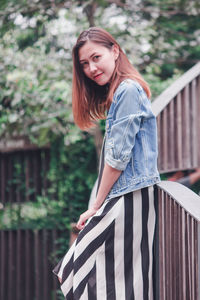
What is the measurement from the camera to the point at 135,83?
1.88 meters

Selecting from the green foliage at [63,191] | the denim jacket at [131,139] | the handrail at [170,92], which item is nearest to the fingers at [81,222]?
the denim jacket at [131,139]

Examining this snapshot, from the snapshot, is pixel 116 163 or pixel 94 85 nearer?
pixel 116 163

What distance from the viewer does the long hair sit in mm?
1985

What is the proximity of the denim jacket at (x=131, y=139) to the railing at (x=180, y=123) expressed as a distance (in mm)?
1296

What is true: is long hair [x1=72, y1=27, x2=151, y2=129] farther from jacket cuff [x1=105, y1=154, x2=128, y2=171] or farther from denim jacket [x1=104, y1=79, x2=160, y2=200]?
jacket cuff [x1=105, y1=154, x2=128, y2=171]

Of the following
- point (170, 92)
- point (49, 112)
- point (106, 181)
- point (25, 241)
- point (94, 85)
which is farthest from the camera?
point (25, 241)

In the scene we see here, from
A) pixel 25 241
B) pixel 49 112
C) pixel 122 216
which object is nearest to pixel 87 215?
pixel 122 216

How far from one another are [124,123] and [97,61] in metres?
0.38

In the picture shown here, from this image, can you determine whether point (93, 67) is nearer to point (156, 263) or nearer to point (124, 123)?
point (124, 123)

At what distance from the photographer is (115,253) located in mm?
1854

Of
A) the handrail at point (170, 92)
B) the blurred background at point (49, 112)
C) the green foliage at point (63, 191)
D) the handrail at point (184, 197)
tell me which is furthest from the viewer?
the green foliage at point (63, 191)

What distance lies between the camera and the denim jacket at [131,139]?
1810 mm

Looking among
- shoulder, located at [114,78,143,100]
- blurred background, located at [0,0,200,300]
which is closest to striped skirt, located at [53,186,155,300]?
shoulder, located at [114,78,143,100]

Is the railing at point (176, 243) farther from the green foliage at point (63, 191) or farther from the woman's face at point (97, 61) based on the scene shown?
the green foliage at point (63, 191)
